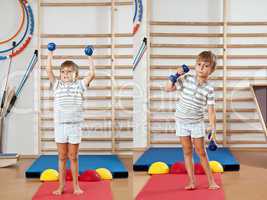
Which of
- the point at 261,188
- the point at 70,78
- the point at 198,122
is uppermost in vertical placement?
the point at 70,78

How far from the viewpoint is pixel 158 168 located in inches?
145

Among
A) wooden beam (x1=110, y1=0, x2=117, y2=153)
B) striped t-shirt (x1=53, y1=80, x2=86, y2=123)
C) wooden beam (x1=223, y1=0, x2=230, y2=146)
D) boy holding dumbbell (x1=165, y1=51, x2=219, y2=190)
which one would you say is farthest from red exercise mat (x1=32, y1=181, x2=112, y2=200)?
wooden beam (x1=223, y1=0, x2=230, y2=146)

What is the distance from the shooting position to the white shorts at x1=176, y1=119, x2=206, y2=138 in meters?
3.16

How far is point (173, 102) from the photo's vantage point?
4.96 m

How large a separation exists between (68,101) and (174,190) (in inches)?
40.2

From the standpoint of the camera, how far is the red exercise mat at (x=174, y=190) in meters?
2.95

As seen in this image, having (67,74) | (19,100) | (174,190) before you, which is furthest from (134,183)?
(19,100)

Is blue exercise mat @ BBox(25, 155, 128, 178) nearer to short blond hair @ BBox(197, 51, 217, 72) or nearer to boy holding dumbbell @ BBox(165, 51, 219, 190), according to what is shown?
boy holding dumbbell @ BBox(165, 51, 219, 190)

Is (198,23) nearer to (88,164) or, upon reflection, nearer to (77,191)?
(88,164)

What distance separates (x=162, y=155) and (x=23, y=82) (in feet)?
5.34

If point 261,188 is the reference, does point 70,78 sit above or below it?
above

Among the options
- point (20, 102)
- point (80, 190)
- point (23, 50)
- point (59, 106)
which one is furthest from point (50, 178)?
point (23, 50)

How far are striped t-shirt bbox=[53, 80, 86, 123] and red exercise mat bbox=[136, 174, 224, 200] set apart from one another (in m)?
0.73

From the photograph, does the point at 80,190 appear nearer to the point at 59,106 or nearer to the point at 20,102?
the point at 59,106
